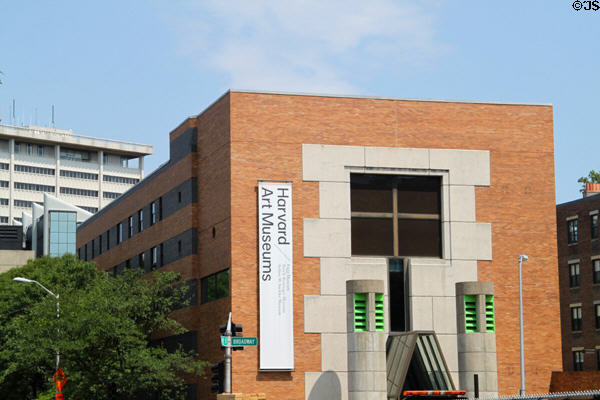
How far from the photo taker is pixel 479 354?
4631cm

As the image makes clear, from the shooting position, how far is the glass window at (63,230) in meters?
102

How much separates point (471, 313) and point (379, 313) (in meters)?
4.55

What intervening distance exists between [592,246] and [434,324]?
34228 millimetres

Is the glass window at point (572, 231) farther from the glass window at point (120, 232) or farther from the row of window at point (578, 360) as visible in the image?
the glass window at point (120, 232)

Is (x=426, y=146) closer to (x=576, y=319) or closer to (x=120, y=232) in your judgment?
(x=120, y=232)

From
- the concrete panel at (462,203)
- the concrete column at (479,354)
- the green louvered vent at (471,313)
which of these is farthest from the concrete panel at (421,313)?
the concrete panel at (462,203)

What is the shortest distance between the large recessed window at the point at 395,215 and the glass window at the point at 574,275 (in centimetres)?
3384

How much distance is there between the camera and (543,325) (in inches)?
2018

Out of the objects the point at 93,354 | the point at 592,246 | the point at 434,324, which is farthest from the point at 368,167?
the point at 592,246

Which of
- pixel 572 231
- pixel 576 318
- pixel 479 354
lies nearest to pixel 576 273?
pixel 572 231

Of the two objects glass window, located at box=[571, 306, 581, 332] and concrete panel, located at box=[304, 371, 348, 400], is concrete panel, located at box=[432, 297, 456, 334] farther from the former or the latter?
glass window, located at box=[571, 306, 581, 332]

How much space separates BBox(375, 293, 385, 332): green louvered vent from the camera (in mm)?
46188

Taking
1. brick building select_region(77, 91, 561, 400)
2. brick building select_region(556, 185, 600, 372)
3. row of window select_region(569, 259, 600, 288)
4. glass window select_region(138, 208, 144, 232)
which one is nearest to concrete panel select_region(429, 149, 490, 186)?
brick building select_region(77, 91, 561, 400)

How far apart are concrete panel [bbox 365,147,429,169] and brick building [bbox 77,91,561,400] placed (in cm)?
7
